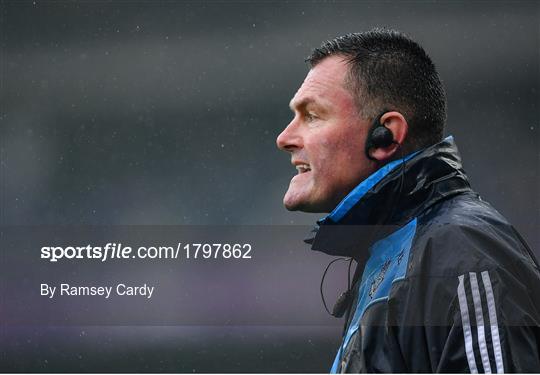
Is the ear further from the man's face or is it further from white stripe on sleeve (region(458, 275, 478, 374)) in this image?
white stripe on sleeve (region(458, 275, 478, 374))

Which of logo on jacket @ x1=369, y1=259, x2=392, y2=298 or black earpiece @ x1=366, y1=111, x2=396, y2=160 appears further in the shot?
black earpiece @ x1=366, y1=111, x2=396, y2=160

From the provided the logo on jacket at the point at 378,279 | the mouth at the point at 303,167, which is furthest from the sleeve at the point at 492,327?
the mouth at the point at 303,167

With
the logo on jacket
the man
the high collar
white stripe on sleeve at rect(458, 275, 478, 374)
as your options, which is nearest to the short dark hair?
the man

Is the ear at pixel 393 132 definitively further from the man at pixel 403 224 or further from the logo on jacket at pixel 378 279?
the logo on jacket at pixel 378 279

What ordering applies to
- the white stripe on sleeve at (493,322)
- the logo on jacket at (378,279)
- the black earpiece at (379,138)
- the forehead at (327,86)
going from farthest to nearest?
the forehead at (327,86) → the black earpiece at (379,138) → the logo on jacket at (378,279) → the white stripe on sleeve at (493,322)

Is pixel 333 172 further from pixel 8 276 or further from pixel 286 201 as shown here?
pixel 8 276

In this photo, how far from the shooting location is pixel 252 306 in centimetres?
588

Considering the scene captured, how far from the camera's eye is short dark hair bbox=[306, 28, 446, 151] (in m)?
1.88

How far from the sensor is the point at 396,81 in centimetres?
191

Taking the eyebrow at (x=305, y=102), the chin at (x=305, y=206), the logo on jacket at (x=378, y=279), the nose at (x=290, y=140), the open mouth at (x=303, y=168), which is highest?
the eyebrow at (x=305, y=102)

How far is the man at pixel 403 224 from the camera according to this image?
1404 millimetres

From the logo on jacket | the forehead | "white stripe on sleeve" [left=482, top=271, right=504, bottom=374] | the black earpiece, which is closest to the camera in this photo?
"white stripe on sleeve" [left=482, top=271, right=504, bottom=374]

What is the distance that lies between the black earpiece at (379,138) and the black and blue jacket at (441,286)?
10cm

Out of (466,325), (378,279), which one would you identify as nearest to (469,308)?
(466,325)
